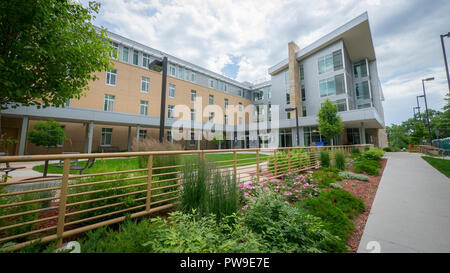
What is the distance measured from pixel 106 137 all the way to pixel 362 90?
36.7 m

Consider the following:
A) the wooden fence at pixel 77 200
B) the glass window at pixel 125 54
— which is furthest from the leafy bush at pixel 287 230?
A: the glass window at pixel 125 54

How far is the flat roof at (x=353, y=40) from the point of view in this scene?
19625mm

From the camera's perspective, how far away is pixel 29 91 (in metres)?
2.82

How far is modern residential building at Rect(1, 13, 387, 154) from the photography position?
17500 mm

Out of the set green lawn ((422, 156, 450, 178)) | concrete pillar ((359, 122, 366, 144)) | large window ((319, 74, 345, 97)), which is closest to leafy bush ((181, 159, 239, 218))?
green lawn ((422, 156, 450, 178))

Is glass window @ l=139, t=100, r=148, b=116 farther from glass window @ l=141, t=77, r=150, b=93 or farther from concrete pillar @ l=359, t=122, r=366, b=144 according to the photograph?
concrete pillar @ l=359, t=122, r=366, b=144

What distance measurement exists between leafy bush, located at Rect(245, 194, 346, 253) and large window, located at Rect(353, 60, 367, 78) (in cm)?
3259

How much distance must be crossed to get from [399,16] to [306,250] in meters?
13.8

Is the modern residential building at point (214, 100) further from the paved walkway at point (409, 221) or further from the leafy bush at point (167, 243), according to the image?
the leafy bush at point (167, 243)

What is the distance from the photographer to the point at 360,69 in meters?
26.0

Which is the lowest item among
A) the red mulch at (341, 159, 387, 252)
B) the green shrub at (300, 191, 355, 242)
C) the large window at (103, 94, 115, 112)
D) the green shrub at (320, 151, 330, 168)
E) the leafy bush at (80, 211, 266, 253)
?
the red mulch at (341, 159, 387, 252)

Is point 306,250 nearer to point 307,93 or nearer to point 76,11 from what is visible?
point 76,11

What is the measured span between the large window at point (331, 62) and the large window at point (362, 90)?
698 cm

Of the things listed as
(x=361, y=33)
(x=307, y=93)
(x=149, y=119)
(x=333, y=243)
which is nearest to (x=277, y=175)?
(x=333, y=243)
